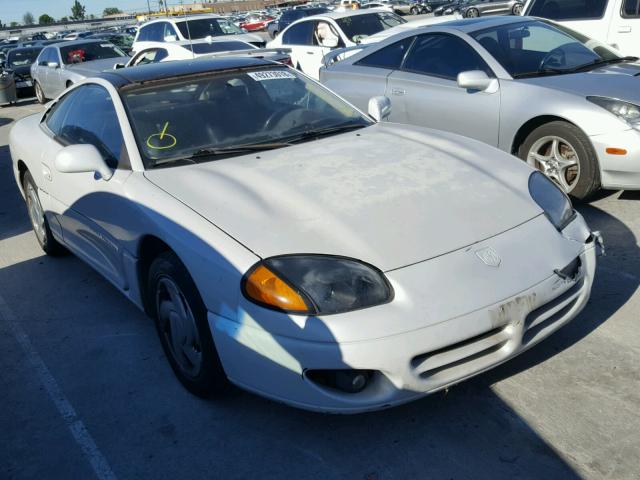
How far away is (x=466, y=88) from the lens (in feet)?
19.5

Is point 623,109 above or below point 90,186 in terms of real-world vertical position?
below

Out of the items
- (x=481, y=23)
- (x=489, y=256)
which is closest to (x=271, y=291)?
(x=489, y=256)

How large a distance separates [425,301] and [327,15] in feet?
34.2

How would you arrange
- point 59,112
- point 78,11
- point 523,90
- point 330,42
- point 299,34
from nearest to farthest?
point 59,112 → point 523,90 → point 330,42 → point 299,34 → point 78,11

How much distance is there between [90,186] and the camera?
156 inches

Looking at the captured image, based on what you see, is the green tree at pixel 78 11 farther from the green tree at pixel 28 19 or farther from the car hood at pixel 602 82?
the car hood at pixel 602 82

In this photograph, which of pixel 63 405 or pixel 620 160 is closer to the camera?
pixel 63 405

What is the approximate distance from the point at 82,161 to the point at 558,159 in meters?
3.52

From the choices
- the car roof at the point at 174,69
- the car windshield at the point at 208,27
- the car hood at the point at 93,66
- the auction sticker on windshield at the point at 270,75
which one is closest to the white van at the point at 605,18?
the auction sticker on windshield at the point at 270,75

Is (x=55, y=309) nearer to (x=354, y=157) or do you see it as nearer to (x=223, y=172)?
(x=223, y=172)

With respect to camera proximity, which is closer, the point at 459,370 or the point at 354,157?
the point at 459,370

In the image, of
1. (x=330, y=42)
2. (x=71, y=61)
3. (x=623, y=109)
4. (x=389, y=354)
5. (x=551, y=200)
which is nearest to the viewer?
(x=389, y=354)

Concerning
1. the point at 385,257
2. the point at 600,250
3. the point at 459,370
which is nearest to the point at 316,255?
the point at 385,257

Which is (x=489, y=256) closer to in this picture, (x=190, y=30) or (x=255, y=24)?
(x=190, y=30)
